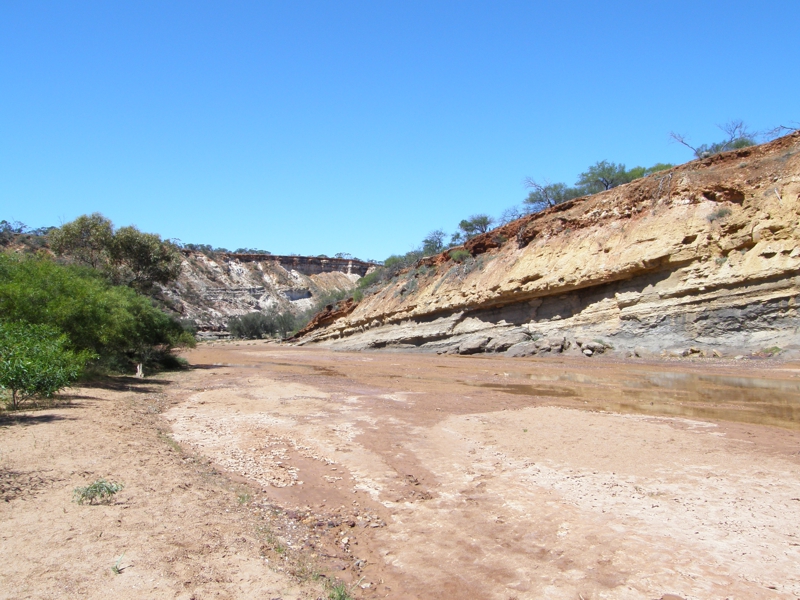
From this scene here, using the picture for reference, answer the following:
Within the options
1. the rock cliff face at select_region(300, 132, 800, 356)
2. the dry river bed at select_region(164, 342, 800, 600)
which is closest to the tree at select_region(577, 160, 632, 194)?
the rock cliff face at select_region(300, 132, 800, 356)

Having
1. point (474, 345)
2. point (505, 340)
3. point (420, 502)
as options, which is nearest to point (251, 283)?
point (474, 345)

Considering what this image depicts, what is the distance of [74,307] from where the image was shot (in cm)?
1345

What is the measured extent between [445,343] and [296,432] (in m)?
24.2

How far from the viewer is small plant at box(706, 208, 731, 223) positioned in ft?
75.7

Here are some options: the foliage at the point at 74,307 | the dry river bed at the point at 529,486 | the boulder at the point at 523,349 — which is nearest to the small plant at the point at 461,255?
the boulder at the point at 523,349

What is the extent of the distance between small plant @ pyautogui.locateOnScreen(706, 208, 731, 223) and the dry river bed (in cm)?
1142

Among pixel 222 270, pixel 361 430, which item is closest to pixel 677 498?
pixel 361 430

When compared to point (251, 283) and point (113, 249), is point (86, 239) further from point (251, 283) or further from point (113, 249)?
point (251, 283)

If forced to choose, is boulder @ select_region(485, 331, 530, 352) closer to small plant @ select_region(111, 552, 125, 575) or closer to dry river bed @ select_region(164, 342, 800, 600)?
dry river bed @ select_region(164, 342, 800, 600)

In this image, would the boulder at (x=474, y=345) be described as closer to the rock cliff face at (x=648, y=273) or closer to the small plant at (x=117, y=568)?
the rock cliff face at (x=648, y=273)

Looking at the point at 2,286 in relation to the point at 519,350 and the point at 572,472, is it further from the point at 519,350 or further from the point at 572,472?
the point at 519,350

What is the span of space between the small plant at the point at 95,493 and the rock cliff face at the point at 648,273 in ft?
68.3

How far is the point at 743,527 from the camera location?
5.08 meters

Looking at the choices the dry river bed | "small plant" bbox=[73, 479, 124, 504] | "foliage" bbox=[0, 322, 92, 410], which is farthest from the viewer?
"foliage" bbox=[0, 322, 92, 410]
